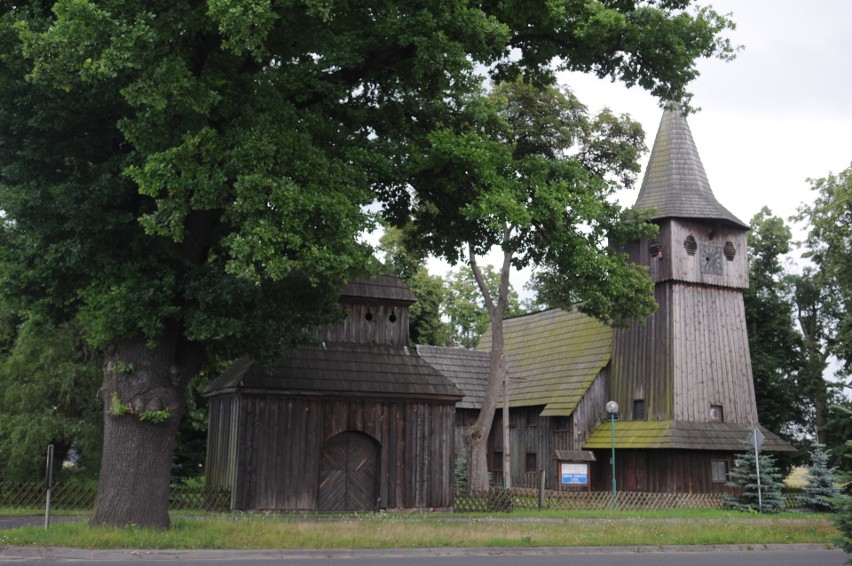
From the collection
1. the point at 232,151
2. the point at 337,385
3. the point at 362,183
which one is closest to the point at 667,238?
the point at 337,385

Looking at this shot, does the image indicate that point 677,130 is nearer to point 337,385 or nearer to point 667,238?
point 667,238

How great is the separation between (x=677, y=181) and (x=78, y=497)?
89.4ft

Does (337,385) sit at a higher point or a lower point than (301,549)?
higher

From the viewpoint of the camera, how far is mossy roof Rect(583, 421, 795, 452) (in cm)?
3530

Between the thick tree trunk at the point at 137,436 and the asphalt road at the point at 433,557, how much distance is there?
2860 millimetres

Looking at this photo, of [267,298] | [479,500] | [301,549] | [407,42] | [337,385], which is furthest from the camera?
[479,500]

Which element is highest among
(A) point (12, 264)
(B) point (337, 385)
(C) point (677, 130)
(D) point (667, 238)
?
(C) point (677, 130)

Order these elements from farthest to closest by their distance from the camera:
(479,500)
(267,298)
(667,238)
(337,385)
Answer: (667,238), (479,500), (337,385), (267,298)

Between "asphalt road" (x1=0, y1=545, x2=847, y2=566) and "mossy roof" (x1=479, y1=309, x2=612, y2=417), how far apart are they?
23.0m

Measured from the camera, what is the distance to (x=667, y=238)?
38094 millimetres

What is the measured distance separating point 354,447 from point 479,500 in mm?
4532

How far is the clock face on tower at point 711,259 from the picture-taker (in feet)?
127

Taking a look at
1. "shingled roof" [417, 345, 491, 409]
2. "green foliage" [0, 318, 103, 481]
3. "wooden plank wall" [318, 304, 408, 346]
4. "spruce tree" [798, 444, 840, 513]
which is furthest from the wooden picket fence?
"green foliage" [0, 318, 103, 481]

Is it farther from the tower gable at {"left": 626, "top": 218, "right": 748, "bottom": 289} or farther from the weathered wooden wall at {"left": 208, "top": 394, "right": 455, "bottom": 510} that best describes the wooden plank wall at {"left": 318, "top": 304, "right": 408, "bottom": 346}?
the tower gable at {"left": 626, "top": 218, "right": 748, "bottom": 289}
